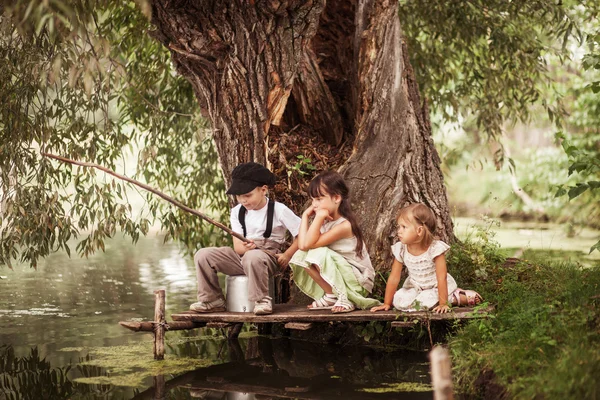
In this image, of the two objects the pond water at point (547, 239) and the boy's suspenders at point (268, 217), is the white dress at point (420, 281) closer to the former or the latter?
the boy's suspenders at point (268, 217)

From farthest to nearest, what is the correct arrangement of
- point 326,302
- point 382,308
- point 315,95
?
1. point 315,95
2. point 326,302
3. point 382,308

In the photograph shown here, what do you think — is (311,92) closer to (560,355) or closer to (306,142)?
(306,142)

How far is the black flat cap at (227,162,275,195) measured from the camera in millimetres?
6180

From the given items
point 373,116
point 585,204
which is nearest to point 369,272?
point 373,116

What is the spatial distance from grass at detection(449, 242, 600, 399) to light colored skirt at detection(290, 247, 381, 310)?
0.81 m

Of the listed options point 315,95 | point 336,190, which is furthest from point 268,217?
point 315,95

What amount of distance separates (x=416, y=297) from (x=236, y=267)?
1403mm

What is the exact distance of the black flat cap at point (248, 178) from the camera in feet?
20.3

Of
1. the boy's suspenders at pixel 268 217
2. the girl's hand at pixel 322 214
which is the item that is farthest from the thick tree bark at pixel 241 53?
the girl's hand at pixel 322 214

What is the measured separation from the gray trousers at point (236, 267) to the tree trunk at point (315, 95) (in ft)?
3.48

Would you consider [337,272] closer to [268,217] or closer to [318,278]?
[318,278]

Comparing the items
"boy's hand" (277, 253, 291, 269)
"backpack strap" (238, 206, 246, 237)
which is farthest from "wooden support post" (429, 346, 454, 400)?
"backpack strap" (238, 206, 246, 237)

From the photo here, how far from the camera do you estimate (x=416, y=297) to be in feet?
19.1

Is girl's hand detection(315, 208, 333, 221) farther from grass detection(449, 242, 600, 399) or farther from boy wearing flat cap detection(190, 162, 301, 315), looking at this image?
grass detection(449, 242, 600, 399)
